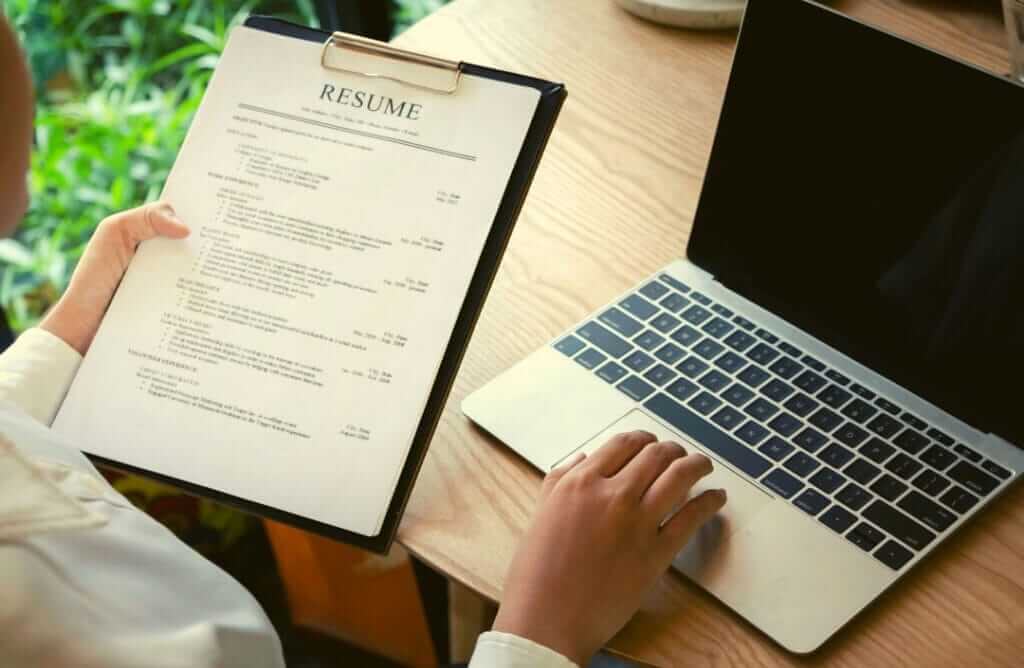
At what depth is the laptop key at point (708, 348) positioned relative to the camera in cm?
86

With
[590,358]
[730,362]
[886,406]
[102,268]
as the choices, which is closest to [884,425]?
[886,406]

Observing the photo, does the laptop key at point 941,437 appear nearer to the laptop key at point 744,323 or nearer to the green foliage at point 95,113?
the laptop key at point 744,323

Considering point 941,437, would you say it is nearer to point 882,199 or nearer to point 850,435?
point 850,435

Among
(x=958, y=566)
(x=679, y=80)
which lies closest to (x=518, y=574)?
(x=958, y=566)

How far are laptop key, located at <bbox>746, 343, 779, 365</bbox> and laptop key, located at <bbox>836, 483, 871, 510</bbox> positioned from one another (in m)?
0.13

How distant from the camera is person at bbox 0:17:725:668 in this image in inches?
24.8

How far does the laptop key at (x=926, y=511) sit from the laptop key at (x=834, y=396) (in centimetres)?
9

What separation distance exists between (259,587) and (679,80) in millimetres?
952

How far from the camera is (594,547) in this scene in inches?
29.0

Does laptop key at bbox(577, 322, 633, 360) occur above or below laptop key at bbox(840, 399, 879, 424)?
below

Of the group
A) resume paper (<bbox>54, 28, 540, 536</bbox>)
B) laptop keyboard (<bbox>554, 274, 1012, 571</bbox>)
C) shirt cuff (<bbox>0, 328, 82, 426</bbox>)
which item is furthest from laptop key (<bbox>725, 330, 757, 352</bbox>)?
shirt cuff (<bbox>0, 328, 82, 426</bbox>)

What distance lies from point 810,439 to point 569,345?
0.65 ft

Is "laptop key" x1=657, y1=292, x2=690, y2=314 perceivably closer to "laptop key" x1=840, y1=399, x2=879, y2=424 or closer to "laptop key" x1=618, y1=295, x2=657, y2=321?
"laptop key" x1=618, y1=295, x2=657, y2=321

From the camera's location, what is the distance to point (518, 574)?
0.73 m
